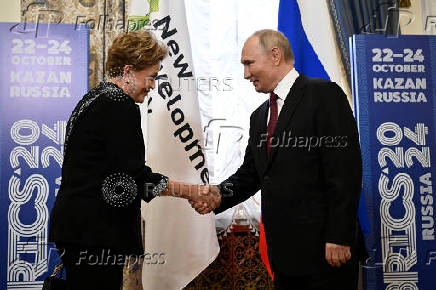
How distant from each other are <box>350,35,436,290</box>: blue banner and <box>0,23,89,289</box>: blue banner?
170 cm

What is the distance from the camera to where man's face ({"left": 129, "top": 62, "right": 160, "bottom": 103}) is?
206 cm

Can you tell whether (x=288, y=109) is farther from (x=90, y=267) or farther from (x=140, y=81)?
(x=90, y=267)

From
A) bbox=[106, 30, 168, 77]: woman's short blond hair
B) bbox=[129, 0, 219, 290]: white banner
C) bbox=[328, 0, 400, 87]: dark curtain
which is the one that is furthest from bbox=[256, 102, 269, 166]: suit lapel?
bbox=[328, 0, 400, 87]: dark curtain

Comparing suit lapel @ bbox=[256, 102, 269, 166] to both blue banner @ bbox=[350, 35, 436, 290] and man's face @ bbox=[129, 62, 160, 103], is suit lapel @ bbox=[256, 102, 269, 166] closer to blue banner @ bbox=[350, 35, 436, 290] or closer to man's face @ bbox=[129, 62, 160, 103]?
man's face @ bbox=[129, 62, 160, 103]

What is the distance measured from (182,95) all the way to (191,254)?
3.07ft

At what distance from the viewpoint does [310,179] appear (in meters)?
1.97

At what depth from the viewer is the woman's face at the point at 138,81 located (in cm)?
205

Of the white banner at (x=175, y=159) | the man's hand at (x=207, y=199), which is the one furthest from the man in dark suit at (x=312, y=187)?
the white banner at (x=175, y=159)

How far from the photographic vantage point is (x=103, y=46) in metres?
3.24

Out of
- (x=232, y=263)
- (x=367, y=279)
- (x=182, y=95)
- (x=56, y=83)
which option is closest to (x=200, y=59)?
(x=182, y=95)

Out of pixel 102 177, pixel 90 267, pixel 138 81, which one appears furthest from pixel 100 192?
pixel 138 81

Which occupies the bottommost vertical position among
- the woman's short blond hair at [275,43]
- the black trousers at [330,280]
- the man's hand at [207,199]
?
the black trousers at [330,280]

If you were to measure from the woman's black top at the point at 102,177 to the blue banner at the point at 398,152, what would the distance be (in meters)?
1.60

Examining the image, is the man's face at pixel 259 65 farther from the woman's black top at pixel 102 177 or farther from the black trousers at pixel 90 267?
the black trousers at pixel 90 267
